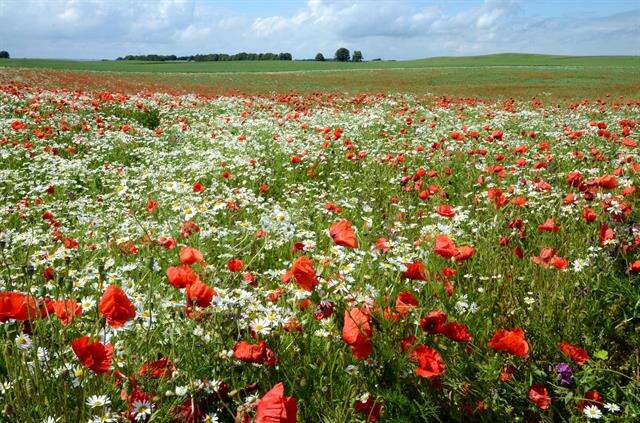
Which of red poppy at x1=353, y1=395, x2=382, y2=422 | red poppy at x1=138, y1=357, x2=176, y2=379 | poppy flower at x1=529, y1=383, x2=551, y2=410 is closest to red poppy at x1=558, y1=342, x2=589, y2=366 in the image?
poppy flower at x1=529, y1=383, x2=551, y2=410

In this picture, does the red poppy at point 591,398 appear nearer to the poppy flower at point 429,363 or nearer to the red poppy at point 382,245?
the poppy flower at point 429,363

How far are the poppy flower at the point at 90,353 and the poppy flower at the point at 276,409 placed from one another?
1.91 feet

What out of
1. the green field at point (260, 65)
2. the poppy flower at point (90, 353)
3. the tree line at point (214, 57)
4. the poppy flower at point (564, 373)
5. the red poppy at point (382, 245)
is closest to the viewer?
the poppy flower at point (90, 353)

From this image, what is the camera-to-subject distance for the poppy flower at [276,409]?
146cm

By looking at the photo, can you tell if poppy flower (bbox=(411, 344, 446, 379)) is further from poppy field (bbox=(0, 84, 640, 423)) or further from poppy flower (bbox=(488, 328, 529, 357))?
poppy flower (bbox=(488, 328, 529, 357))

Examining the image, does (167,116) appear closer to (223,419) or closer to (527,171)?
(527,171)

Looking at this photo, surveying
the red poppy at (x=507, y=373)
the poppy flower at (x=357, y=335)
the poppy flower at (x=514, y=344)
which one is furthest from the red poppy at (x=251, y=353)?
the red poppy at (x=507, y=373)

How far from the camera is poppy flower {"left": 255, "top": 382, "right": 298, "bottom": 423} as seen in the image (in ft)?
4.77

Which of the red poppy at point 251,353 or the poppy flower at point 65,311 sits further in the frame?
the red poppy at point 251,353

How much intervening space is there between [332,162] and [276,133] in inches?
109

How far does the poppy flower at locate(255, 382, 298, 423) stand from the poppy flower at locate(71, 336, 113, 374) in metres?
0.58

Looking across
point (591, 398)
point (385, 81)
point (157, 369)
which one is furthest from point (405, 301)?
point (385, 81)

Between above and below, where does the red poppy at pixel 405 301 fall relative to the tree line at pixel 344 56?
below

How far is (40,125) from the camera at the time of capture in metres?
10.7
